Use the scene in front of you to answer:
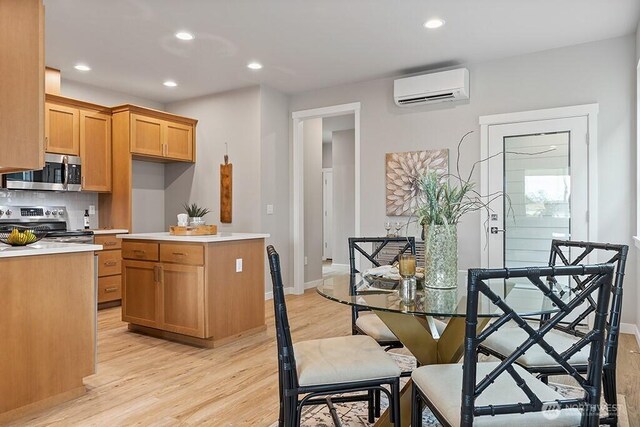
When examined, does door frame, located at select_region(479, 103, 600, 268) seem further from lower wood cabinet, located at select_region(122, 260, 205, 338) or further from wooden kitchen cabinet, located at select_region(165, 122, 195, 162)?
wooden kitchen cabinet, located at select_region(165, 122, 195, 162)

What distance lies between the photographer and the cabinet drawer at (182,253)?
344 cm

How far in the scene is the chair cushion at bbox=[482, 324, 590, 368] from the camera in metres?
1.81

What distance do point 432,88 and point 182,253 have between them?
9.84 ft

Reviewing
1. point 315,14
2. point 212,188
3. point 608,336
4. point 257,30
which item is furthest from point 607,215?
point 212,188

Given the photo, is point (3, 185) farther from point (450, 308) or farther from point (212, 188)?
point (450, 308)

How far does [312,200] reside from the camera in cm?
653

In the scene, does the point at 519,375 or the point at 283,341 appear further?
the point at 283,341

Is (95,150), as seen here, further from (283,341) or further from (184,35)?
(283,341)

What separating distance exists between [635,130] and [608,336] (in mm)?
2851

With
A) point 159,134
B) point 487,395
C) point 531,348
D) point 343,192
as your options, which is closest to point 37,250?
point 487,395

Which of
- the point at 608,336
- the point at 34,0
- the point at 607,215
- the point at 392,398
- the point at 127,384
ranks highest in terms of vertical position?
Answer: the point at 34,0

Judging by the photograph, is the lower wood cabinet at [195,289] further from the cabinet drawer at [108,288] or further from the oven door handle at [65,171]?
the oven door handle at [65,171]

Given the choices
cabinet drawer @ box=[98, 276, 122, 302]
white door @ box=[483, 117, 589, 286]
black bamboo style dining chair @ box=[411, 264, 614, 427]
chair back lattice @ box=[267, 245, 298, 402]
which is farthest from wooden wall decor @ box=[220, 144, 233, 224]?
black bamboo style dining chair @ box=[411, 264, 614, 427]

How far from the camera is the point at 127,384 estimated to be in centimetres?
278
